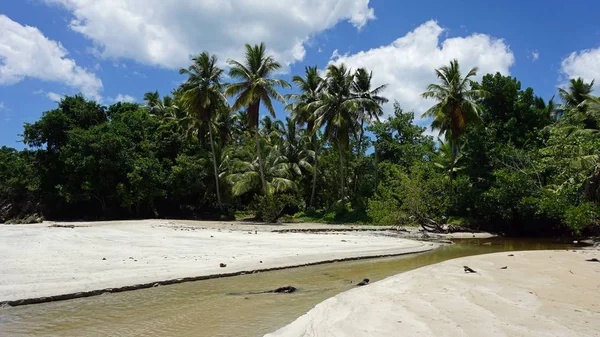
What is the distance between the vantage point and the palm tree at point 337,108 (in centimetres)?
3756

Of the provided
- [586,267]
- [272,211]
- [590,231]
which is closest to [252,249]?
[586,267]

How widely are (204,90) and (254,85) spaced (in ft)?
16.9

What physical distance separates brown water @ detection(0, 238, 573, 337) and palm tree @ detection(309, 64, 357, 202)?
27576 millimetres

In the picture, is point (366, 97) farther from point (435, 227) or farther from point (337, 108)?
point (435, 227)

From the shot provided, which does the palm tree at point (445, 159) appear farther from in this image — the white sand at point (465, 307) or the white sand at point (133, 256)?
the white sand at point (465, 307)

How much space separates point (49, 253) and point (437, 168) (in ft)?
112

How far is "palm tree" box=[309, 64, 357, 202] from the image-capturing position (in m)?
37.6

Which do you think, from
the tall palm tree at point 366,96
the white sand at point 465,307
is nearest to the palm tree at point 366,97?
the tall palm tree at point 366,96

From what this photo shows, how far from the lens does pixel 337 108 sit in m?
38.5

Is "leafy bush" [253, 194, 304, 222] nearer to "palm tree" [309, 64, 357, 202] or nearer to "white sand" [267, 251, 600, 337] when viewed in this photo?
"palm tree" [309, 64, 357, 202]

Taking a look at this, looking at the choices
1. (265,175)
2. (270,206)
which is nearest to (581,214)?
(270,206)

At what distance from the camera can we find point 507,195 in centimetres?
2869

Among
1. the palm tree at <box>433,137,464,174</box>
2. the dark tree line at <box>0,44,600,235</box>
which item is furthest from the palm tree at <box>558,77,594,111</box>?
the palm tree at <box>433,137,464,174</box>

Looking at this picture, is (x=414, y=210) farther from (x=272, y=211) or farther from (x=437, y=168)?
(x=437, y=168)
